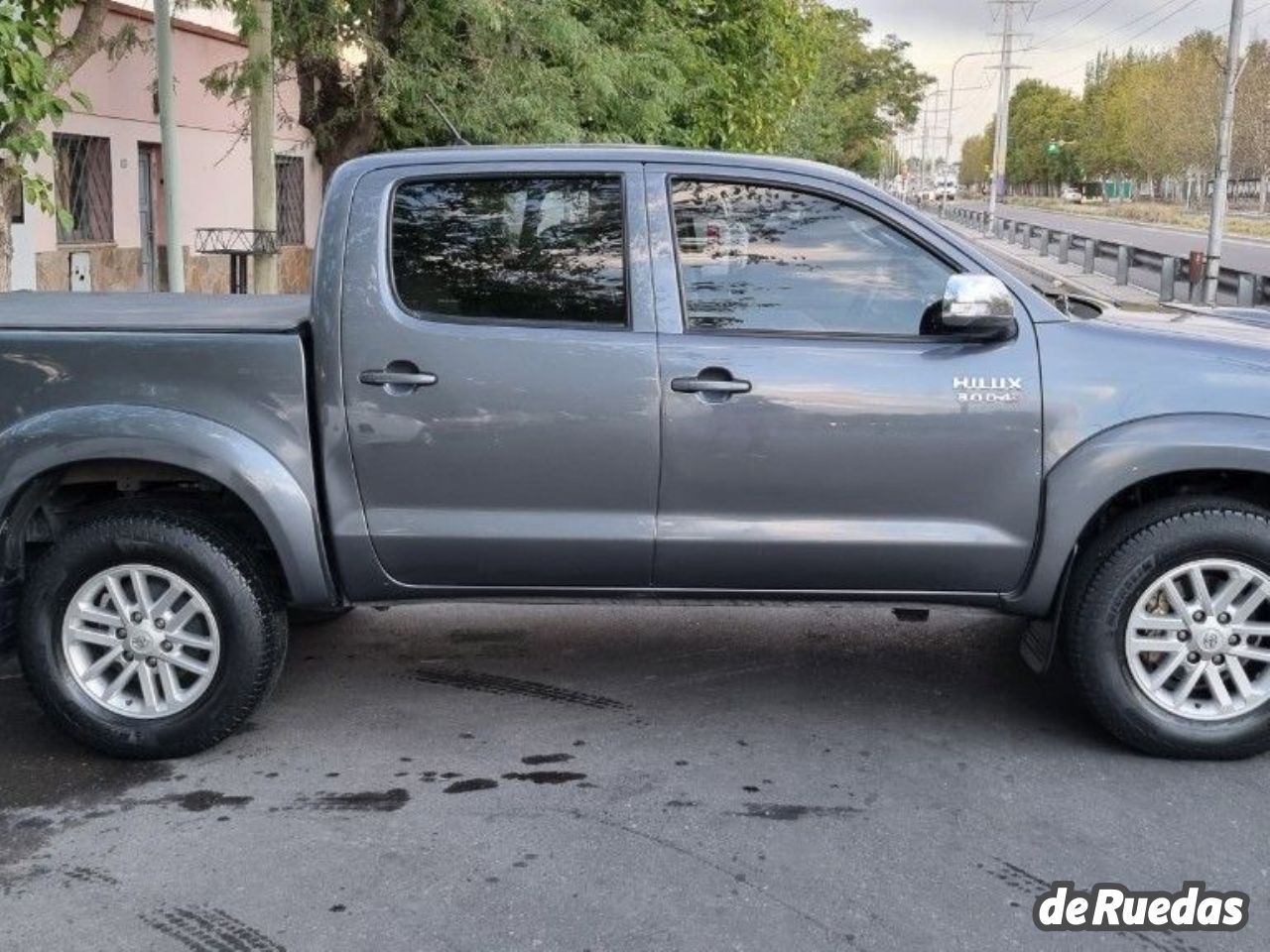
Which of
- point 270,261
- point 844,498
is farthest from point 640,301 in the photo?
point 270,261

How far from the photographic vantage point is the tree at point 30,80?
7344 mm

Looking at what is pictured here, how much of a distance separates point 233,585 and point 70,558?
1.76 ft

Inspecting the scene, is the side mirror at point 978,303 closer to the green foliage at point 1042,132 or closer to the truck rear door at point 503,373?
the truck rear door at point 503,373

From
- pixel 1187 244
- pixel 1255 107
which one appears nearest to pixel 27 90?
pixel 1187 244

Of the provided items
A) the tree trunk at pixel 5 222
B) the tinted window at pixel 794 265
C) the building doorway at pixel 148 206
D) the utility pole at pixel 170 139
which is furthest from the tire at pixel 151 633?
the building doorway at pixel 148 206

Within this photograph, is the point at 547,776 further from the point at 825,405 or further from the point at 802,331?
the point at 802,331

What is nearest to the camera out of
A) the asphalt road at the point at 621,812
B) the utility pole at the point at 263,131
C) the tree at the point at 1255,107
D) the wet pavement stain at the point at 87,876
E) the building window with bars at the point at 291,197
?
the asphalt road at the point at 621,812

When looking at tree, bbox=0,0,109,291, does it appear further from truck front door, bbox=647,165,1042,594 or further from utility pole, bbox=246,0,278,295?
truck front door, bbox=647,165,1042,594

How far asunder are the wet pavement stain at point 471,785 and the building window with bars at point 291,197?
1477 centimetres

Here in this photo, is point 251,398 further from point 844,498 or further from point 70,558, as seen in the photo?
point 844,498

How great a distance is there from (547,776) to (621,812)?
0.37 m

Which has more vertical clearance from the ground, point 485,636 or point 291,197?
point 291,197

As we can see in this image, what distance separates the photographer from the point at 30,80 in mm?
7395

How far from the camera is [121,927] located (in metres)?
3.61
